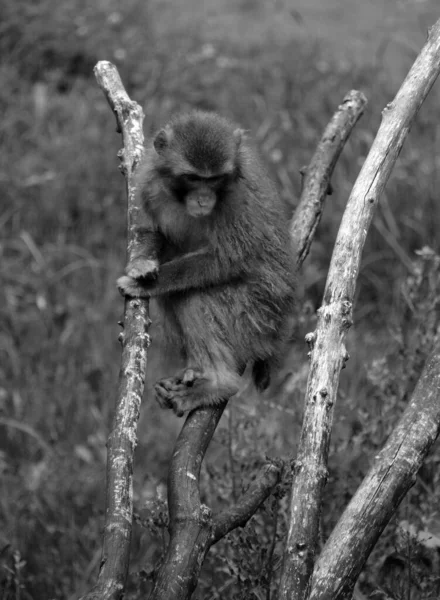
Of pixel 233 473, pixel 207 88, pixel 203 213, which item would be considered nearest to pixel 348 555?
pixel 233 473

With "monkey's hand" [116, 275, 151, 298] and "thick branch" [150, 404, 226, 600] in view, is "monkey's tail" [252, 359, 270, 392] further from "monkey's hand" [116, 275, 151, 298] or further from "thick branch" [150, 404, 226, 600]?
"thick branch" [150, 404, 226, 600]

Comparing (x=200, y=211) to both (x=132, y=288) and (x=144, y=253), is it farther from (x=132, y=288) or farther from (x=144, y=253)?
(x=132, y=288)

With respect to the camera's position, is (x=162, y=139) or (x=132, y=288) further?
(x=162, y=139)

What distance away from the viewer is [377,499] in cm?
257

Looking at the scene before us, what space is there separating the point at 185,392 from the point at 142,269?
1.75ft

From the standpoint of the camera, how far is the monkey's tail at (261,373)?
3.87 m

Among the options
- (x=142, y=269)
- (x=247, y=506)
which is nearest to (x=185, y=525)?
(x=247, y=506)

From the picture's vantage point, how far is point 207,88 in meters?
7.97

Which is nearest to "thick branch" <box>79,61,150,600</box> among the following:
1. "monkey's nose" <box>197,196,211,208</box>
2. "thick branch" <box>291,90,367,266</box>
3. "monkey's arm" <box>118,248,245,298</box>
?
"monkey's arm" <box>118,248,245,298</box>

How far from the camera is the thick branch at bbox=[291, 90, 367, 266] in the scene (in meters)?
3.80

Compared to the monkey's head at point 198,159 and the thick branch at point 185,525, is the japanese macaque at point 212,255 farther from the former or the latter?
the thick branch at point 185,525

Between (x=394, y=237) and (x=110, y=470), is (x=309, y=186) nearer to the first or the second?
(x=110, y=470)

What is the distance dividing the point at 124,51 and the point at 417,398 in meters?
5.93

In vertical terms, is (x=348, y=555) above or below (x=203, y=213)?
below
